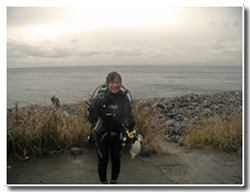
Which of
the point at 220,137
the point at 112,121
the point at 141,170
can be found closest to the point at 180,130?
the point at 220,137

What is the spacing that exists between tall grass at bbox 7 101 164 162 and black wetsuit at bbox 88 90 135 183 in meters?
1.27

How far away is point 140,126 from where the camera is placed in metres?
4.18

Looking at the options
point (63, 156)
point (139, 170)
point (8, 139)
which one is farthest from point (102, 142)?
point (8, 139)

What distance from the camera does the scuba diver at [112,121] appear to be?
2.66m

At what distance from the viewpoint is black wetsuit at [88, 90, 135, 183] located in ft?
8.77

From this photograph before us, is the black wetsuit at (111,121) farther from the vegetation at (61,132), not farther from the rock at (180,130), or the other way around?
the rock at (180,130)

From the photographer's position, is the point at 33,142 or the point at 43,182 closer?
the point at 43,182

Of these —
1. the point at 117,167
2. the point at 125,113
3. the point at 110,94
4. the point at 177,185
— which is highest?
the point at 110,94

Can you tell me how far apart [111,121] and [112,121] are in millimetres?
15

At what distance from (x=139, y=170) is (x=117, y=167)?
588 millimetres

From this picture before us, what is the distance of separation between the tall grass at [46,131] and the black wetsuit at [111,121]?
1.27m

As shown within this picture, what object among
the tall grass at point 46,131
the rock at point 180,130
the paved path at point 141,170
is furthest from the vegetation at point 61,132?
the rock at point 180,130

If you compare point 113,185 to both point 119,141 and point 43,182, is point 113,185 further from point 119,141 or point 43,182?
point 43,182

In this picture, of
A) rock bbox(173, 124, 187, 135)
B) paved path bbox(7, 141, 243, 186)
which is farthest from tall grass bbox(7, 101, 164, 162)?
rock bbox(173, 124, 187, 135)
